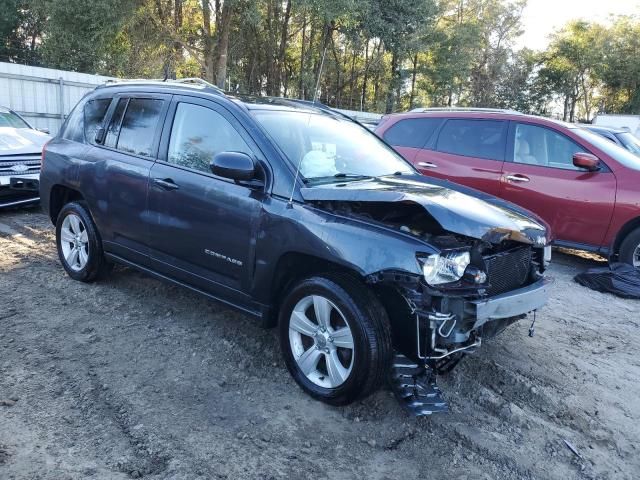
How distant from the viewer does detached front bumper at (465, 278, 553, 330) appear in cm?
280

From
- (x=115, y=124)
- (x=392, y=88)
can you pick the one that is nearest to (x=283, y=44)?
(x=392, y=88)

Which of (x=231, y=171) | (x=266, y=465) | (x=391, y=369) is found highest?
(x=231, y=171)

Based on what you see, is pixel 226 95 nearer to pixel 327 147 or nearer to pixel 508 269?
pixel 327 147

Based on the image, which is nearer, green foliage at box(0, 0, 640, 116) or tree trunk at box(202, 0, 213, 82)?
green foliage at box(0, 0, 640, 116)

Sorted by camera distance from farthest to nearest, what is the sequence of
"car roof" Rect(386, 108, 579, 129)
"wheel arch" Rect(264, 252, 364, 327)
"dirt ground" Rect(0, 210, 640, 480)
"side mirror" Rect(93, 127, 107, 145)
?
"car roof" Rect(386, 108, 579, 129)
"side mirror" Rect(93, 127, 107, 145)
"wheel arch" Rect(264, 252, 364, 327)
"dirt ground" Rect(0, 210, 640, 480)

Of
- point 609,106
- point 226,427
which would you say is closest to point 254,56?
point 226,427

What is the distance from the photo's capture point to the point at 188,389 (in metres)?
3.25

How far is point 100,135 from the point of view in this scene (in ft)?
15.5

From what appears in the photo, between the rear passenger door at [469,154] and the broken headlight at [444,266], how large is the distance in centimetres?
411

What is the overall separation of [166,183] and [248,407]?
179 centimetres

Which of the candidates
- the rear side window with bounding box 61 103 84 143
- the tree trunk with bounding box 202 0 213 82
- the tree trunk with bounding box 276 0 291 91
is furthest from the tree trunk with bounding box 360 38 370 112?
the rear side window with bounding box 61 103 84 143

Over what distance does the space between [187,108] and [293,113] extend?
2.67 feet

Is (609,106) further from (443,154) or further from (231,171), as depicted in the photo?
(231,171)

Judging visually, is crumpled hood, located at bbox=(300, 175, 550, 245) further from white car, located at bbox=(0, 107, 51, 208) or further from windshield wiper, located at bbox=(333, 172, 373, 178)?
white car, located at bbox=(0, 107, 51, 208)
